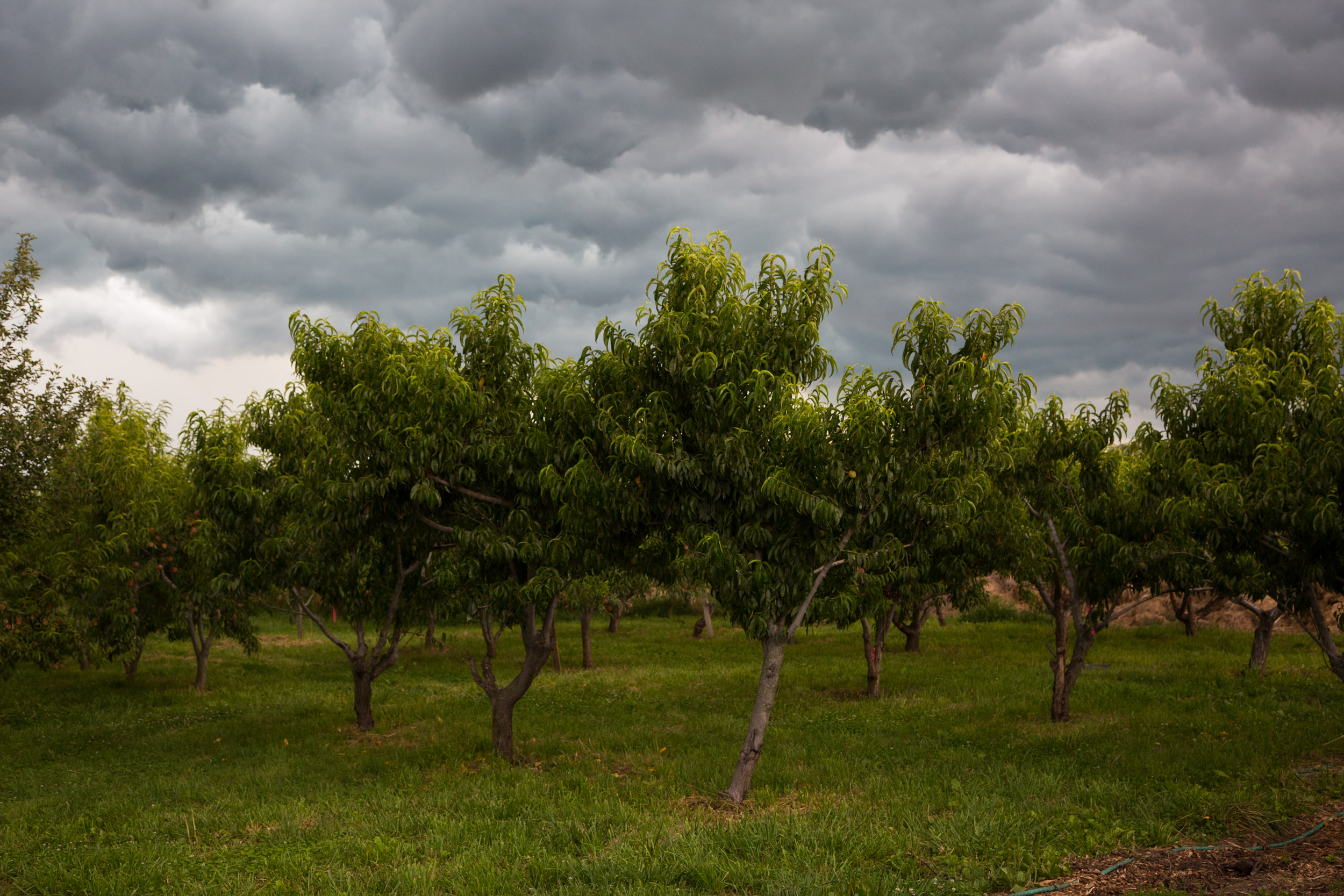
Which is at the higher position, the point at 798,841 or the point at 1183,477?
the point at 1183,477

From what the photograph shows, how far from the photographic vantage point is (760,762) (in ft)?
50.6

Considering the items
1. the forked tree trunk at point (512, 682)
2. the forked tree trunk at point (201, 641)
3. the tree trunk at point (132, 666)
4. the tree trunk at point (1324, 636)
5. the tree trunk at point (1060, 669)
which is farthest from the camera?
the tree trunk at point (132, 666)

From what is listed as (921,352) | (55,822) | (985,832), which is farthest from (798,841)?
(55,822)

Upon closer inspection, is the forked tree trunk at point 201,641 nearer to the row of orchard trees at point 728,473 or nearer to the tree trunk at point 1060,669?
the row of orchard trees at point 728,473

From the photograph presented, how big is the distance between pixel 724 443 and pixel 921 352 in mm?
3559

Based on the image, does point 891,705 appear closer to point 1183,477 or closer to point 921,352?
point 1183,477

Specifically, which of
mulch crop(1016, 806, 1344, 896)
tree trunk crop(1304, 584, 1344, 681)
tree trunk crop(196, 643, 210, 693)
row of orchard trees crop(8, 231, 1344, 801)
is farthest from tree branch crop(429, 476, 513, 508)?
tree trunk crop(196, 643, 210, 693)

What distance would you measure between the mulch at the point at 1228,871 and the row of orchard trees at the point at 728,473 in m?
4.60

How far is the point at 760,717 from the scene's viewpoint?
13055 mm

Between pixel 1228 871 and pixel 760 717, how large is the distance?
6232 mm


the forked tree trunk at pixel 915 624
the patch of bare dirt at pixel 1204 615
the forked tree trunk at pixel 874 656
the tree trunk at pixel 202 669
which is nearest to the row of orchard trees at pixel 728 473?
the forked tree trunk at pixel 874 656

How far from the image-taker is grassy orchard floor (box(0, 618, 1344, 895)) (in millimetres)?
9328

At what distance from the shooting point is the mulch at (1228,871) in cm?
838

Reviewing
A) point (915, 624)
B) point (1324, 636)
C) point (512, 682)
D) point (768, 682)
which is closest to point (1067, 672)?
point (1324, 636)
